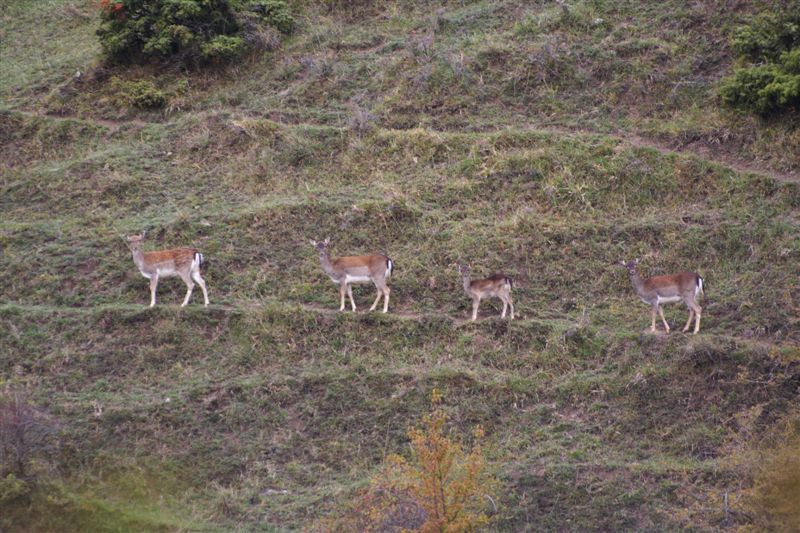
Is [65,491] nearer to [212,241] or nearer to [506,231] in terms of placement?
[212,241]

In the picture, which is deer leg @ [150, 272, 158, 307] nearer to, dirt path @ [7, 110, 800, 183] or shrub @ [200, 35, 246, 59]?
shrub @ [200, 35, 246, 59]

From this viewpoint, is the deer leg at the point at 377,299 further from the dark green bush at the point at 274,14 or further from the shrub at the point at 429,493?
the dark green bush at the point at 274,14

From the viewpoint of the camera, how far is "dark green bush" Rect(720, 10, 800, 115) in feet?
87.1

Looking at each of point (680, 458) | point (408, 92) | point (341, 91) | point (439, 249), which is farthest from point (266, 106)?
point (680, 458)

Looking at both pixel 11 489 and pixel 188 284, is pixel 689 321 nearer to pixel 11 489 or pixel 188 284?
pixel 188 284

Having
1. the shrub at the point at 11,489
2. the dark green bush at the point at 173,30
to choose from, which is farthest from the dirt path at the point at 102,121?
the shrub at the point at 11,489

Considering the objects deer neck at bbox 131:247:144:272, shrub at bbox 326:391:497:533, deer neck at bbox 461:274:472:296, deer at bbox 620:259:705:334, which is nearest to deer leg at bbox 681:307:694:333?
deer at bbox 620:259:705:334

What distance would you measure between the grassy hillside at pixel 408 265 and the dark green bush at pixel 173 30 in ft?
2.65

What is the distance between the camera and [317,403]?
875 inches

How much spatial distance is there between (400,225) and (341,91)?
735 cm

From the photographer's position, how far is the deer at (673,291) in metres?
22.1

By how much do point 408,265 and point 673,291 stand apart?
630 cm

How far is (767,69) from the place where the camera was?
2728cm

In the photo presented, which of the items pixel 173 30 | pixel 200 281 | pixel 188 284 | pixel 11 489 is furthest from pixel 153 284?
pixel 173 30
